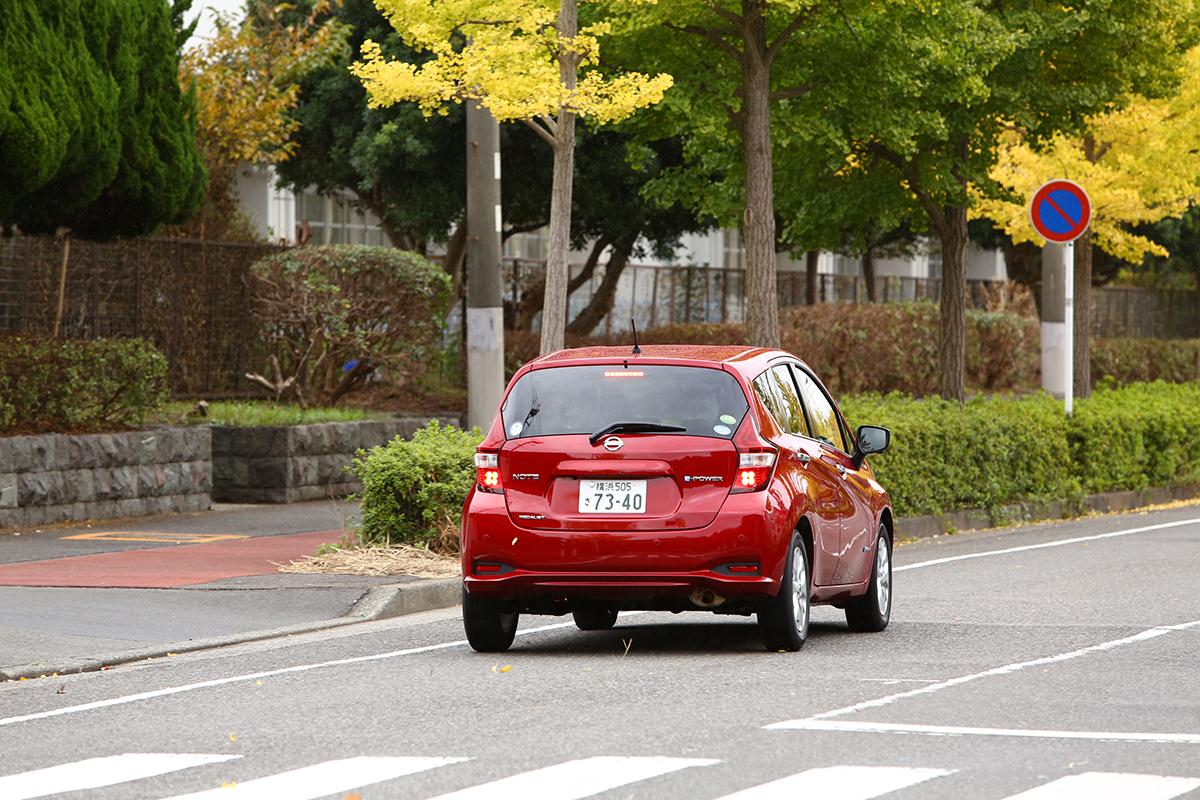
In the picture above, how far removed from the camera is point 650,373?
444 inches

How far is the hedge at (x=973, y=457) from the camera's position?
50.7 feet

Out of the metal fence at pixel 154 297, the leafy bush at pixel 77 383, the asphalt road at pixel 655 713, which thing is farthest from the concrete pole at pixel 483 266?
the asphalt road at pixel 655 713

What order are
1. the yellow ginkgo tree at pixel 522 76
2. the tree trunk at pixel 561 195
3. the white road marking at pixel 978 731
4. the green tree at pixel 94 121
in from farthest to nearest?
1. the green tree at pixel 94 121
2. the tree trunk at pixel 561 195
3. the yellow ginkgo tree at pixel 522 76
4. the white road marking at pixel 978 731

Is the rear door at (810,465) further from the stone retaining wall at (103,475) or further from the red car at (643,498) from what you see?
the stone retaining wall at (103,475)

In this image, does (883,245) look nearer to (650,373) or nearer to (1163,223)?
(1163,223)

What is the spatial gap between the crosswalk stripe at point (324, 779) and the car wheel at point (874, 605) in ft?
16.5

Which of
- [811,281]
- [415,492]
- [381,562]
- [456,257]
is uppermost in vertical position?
[456,257]

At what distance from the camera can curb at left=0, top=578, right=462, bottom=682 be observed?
1094 cm

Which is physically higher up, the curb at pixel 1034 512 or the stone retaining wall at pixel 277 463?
the stone retaining wall at pixel 277 463

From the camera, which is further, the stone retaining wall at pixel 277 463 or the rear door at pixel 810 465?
the stone retaining wall at pixel 277 463

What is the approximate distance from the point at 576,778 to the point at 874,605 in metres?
5.34

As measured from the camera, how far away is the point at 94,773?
7.83 metres

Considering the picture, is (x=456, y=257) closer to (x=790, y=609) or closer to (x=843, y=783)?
(x=790, y=609)

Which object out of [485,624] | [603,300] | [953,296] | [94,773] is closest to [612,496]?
[485,624]
